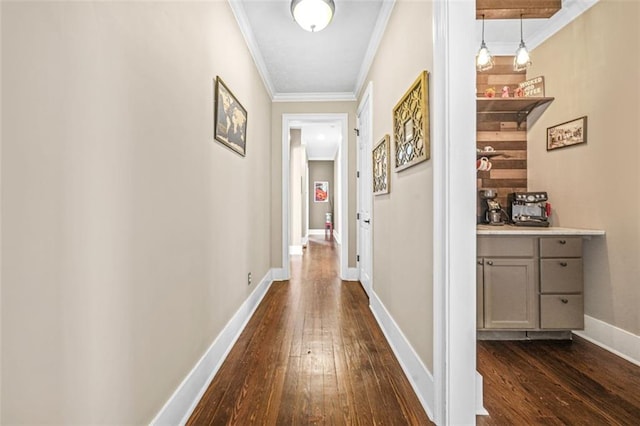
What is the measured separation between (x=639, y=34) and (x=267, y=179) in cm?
342

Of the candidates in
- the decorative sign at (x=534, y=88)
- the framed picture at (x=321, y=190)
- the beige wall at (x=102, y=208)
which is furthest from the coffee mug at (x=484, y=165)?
the framed picture at (x=321, y=190)

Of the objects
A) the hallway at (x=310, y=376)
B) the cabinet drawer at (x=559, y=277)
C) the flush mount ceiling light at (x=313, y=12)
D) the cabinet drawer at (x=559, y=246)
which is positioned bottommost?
the hallway at (x=310, y=376)

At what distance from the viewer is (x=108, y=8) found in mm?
931

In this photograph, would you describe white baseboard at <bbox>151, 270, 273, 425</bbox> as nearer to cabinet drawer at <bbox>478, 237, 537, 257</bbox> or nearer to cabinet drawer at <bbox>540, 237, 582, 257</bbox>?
cabinet drawer at <bbox>478, 237, 537, 257</bbox>

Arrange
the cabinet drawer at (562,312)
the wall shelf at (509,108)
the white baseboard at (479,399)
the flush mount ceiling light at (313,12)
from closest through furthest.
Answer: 1. the white baseboard at (479,399)
2. the flush mount ceiling light at (313,12)
3. the cabinet drawer at (562,312)
4. the wall shelf at (509,108)

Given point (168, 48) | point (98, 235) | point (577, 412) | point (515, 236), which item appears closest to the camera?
point (98, 235)

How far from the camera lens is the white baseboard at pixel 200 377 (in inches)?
51.1

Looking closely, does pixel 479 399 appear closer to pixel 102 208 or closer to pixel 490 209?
pixel 490 209

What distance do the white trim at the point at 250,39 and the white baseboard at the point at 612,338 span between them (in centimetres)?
358

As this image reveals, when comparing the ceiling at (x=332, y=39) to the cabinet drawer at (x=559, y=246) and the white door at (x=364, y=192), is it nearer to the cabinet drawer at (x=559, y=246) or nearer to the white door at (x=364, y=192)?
the white door at (x=364, y=192)

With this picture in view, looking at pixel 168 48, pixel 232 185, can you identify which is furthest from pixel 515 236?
pixel 168 48

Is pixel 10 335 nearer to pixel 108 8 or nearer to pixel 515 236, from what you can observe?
pixel 108 8

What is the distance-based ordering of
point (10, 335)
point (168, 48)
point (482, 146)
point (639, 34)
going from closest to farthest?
1. point (10, 335)
2. point (168, 48)
3. point (639, 34)
4. point (482, 146)

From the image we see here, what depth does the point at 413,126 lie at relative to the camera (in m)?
1.75
